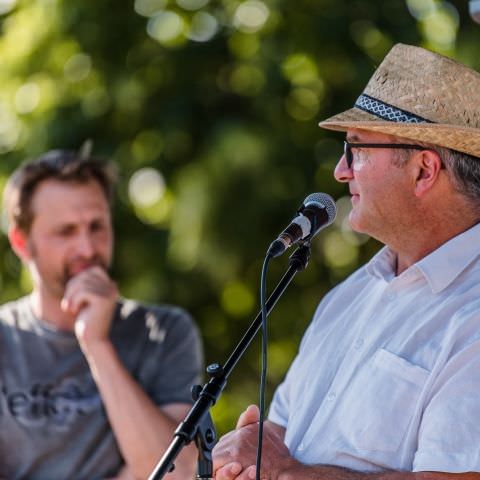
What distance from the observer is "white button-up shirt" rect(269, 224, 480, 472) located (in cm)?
271

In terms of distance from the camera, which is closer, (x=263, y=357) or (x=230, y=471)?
(x=263, y=357)

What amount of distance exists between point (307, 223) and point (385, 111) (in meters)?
0.40

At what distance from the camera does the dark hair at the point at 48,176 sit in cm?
461

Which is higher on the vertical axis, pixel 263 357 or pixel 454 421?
pixel 263 357

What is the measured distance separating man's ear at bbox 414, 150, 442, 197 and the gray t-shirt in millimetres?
1564

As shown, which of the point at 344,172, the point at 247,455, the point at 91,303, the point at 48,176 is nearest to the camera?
the point at 247,455

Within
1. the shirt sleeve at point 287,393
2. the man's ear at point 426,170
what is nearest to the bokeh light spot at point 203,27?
the shirt sleeve at point 287,393

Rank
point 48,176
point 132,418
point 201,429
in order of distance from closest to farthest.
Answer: point 201,429 < point 132,418 < point 48,176

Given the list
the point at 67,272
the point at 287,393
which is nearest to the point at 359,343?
the point at 287,393

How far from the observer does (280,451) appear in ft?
9.86

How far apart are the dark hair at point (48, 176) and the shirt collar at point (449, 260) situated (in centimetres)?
193

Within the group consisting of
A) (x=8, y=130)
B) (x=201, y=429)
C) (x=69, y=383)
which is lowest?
(x=69, y=383)

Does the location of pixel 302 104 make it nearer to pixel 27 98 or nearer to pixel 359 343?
pixel 27 98

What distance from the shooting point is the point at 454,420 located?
8.84 feet
